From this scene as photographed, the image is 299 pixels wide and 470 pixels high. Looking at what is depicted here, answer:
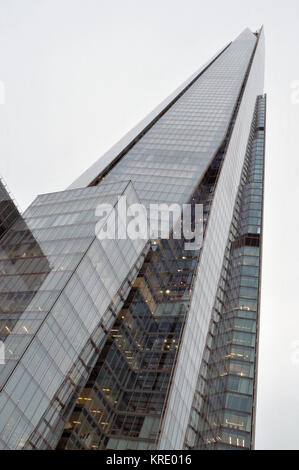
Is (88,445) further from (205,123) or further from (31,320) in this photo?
(205,123)

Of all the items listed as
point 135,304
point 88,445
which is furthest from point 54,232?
point 88,445

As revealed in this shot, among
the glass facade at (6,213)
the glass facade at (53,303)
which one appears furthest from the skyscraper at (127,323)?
the glass facade at (6,213)

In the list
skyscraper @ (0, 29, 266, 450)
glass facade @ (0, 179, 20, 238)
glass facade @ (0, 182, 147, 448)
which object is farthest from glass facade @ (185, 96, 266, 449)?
glass facade @ (0, 179, 20, 238)

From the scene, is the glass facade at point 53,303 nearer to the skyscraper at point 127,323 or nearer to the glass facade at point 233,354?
the skyscraper at point 127,323

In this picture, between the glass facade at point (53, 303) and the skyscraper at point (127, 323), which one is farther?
the skyscraper at point (127, 323)

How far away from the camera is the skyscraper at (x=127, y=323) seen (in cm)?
3894

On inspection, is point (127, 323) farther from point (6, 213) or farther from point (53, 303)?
point (6, 213)

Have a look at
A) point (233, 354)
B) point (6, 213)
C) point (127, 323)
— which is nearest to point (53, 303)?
point (127, 323)

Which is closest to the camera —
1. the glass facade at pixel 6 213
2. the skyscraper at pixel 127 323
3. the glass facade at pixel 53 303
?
the glass facade at pixel 53 303

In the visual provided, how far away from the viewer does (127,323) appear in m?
52.7

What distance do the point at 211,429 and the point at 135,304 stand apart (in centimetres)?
1943

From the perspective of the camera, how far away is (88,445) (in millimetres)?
43281

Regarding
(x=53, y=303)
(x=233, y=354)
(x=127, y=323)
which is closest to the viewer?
(x=53, y=303)
